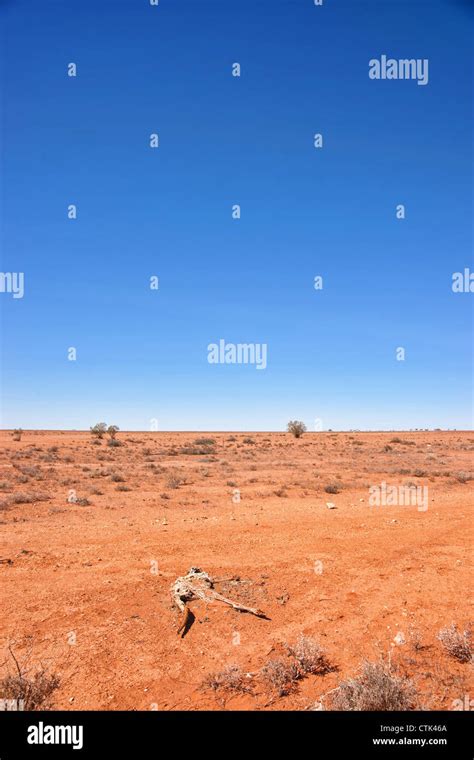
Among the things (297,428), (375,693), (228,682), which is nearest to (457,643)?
(375,693)

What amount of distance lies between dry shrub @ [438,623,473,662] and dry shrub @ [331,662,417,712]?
3.81ft

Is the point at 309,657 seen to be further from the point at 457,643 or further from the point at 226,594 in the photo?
the point at 226,594

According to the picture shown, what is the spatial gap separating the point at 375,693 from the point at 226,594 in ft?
12.0

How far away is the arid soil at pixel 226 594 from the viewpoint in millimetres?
5266

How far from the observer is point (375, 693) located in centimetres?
443

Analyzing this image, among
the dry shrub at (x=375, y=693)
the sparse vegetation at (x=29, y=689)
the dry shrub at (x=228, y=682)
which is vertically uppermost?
the dry shrub at (x=375, y=693)

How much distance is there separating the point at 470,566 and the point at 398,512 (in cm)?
475

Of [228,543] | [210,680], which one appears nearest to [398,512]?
[228,543]

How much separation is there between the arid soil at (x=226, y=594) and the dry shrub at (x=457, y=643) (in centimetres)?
Answer: 13

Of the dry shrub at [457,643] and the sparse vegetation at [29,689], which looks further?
the dry shrub at [457,643]

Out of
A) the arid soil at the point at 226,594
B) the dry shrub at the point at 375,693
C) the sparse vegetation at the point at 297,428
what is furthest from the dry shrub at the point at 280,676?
the sparse vegetation at the point at 297,428

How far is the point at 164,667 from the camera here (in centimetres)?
564

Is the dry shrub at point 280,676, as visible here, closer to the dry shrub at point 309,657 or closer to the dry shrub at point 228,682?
the dry shrub at point 309,657
